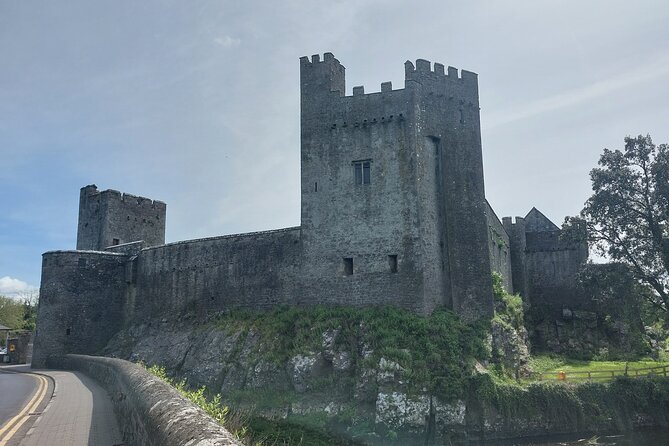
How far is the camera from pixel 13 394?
65.4 ft

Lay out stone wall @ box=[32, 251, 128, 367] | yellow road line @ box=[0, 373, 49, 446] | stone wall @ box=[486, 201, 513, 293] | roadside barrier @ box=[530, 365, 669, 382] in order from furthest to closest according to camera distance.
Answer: stone wall @ box=[32, 251, 128, 367] < stone wall @ box=[486, 201, 513, 293] < roadside barrier @ box=[530, 365, 669, 382] < yellow road line @ box=[0, 373, 49, 446]

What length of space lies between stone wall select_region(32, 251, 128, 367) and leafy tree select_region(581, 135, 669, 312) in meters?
28.8

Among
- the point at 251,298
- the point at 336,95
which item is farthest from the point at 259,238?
the point at 336,95

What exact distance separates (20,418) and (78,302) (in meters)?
22.9

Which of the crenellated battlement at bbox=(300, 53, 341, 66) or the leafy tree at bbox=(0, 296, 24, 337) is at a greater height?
the crenellated battlement at bbox=(300, 53, 341, 66)

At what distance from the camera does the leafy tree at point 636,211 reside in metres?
27.0

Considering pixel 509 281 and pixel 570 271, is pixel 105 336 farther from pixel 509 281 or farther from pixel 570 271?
pixel 570 271

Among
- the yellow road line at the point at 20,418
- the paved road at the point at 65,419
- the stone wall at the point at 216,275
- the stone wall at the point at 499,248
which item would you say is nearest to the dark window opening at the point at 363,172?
the stone wall at the point at 216,275

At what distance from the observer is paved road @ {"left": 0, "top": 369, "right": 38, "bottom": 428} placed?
51.2 ft

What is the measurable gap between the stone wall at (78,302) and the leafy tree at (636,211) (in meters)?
28.8

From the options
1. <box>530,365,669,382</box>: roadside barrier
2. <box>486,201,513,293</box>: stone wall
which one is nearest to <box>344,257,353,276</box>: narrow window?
<box>486,201,513,293</box>: stone wall

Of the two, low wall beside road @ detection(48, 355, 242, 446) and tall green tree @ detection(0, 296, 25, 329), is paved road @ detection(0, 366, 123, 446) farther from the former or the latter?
tall green tree @ detection(0, 296, 25, 329)

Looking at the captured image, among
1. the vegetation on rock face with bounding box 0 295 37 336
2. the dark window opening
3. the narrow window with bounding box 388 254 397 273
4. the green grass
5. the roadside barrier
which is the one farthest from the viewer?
the vegetation on rock face with bounding box 0 295 37 336

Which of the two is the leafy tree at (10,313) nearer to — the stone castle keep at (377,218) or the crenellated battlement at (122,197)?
the crenellated battlement at (122,197)
